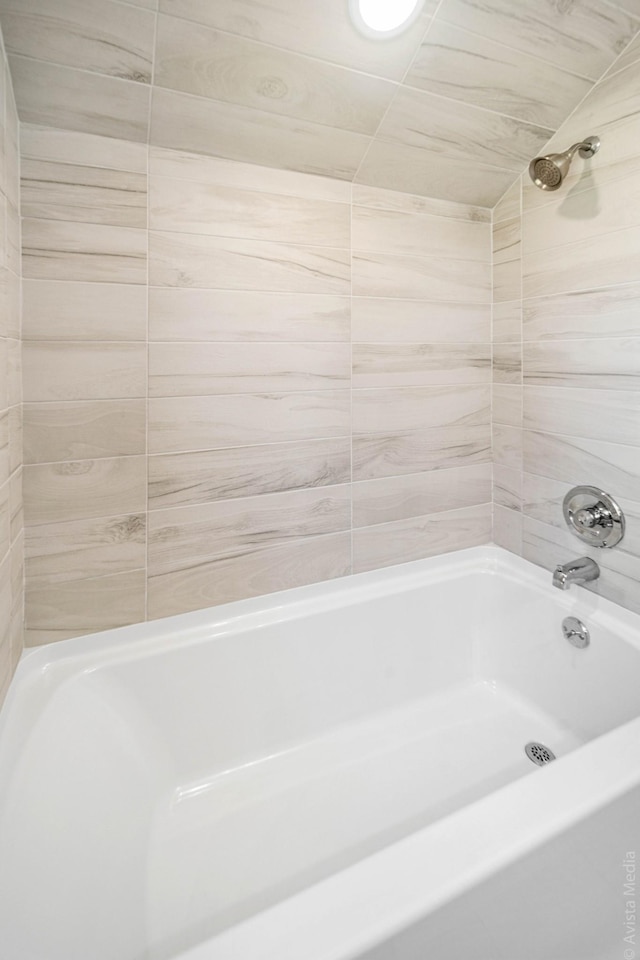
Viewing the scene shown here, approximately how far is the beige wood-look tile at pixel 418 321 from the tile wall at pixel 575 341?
0.29ft

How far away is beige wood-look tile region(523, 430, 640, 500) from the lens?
142cm

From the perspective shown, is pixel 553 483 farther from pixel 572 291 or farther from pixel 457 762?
pixel 457 762

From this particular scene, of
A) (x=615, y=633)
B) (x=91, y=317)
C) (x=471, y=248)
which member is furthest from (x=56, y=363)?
(x=615, y=633)

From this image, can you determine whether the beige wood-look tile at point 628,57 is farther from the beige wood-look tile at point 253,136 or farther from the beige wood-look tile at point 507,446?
the beige wood-look tile at point 507,446

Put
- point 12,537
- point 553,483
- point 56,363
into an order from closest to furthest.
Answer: point 12,537 < point 56,363 < point 553,483

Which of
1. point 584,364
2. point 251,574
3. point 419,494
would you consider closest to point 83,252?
point 251,574

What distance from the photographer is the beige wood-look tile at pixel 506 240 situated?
5.61 ft

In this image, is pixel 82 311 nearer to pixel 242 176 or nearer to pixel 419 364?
pixel 242 176

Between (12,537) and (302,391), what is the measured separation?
A: 2.90 ft

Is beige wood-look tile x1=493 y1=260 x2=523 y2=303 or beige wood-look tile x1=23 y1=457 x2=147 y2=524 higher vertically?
beige wood-look tile x1=493 y1=260 x2=523 y2=303

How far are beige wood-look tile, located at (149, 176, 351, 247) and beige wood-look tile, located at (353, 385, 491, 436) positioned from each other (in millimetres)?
516

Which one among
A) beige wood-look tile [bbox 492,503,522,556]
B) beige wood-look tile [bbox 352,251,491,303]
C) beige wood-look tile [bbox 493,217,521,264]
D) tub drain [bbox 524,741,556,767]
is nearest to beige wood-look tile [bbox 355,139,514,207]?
beige wood-look tile [bbox 493,217,521,264]

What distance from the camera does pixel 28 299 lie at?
1197mm

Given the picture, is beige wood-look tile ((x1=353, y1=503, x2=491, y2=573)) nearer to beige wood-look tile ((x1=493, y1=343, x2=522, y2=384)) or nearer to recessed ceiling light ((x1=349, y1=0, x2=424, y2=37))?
beige wood-look tile ((x1=493, y1=343, x2=522, y2=384))
